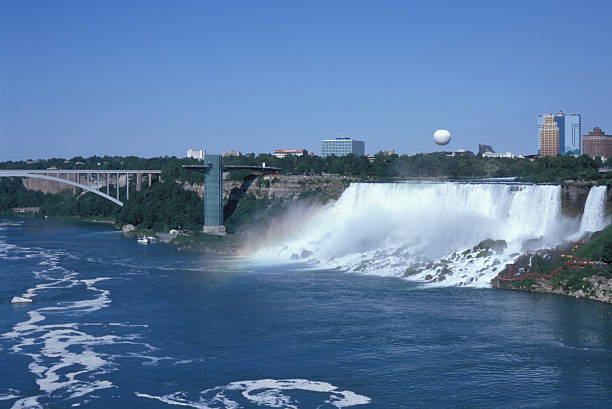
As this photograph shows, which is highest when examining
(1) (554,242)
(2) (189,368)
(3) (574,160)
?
(3) (574,160)

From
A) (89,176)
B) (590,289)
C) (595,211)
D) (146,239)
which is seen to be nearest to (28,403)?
(590,289)

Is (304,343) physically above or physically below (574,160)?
below

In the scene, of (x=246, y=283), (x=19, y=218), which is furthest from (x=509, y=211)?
(x=19, y=218)

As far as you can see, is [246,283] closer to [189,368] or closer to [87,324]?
[87,324]

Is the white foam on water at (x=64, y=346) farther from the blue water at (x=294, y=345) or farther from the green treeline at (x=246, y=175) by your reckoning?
the green treeline at (x=246, y=175)

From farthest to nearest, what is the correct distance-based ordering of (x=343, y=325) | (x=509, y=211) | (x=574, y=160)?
1. (x=574, y=160)
2. (x=509, y=211)
3. (x=343, y=325)
